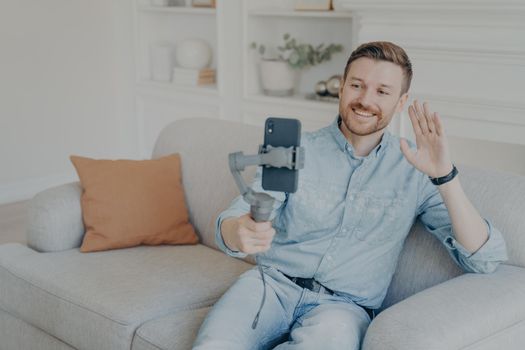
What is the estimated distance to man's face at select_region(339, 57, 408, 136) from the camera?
194 centimetres

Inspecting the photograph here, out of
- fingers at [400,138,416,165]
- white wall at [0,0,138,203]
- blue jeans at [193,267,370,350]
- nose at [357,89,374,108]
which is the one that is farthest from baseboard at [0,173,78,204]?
fingers at [400,138,416,165]

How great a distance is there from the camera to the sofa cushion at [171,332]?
1964mm

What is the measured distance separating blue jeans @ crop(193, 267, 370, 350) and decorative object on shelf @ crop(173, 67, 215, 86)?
285 centimetres

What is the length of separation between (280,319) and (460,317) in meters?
0.44

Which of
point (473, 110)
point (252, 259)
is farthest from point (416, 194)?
point (473, 110)

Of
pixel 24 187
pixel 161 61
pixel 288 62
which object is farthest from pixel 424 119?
pixel 24 187

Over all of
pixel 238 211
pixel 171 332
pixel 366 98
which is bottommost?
pixel 171 332

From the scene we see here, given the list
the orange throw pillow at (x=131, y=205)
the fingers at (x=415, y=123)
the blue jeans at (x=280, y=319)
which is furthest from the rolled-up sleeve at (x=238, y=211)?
the orange throw pillow at (x=131, y=205)

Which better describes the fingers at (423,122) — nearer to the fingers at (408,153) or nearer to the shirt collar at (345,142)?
the fingers at (408,153)

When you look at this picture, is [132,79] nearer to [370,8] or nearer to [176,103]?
[176,103]

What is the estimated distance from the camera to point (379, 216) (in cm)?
199

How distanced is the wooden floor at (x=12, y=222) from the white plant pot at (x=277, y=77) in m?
1.51

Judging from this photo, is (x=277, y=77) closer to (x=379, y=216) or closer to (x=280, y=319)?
(x=379, y=216)

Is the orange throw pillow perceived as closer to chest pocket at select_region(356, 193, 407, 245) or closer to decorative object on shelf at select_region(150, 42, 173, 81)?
chest pocket at select_region(356, 193, 407, 245)
